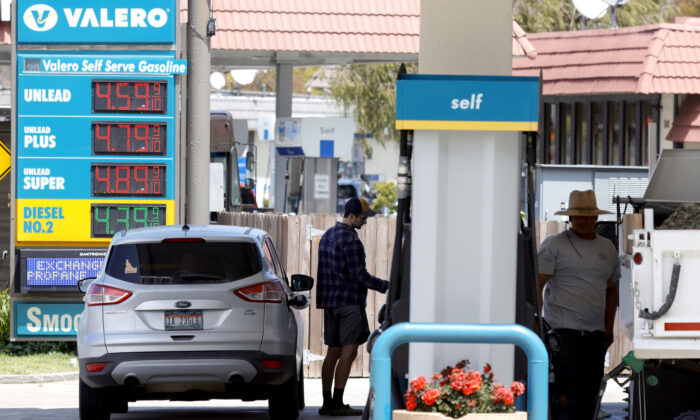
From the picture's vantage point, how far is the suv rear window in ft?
38.4

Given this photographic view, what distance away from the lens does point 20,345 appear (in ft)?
57.8

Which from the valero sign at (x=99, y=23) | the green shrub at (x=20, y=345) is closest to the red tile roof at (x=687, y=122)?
the valero sign at (x=99, y=23)

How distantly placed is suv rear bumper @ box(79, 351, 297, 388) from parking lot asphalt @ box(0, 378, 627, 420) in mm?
1536

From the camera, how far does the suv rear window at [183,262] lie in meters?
11.7

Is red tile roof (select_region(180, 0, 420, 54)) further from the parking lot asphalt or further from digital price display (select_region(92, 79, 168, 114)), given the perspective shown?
the parking lot asphalt

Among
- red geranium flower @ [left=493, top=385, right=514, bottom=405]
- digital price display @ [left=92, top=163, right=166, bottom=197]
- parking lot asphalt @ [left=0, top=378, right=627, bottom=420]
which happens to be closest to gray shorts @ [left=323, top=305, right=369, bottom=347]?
parking lot asphalt @ [left=0, top=378, right=627, bottom=420]

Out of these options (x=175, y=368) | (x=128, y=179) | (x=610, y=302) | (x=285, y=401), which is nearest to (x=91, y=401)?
(x=175, y=368)

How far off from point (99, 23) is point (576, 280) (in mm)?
7829

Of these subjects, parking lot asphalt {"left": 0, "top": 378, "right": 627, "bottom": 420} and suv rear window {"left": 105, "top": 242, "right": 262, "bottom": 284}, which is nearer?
suv rear window {"left": 105, "top": 242, "right": 262, "bottom": 284}

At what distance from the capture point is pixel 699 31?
92.2ft

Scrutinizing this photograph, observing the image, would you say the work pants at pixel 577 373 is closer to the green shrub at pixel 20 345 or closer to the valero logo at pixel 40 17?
the green shrub at pixel 20 345

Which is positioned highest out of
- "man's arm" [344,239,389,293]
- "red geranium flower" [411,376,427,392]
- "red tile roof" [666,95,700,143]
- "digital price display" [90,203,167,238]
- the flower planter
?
"red tile roof" [666,95,700,143]

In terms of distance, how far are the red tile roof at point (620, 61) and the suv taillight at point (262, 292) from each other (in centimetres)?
1695

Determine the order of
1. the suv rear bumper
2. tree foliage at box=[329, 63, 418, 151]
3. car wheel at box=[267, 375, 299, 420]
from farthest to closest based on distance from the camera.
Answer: tree foliage at box=[329, 63, 418, 151] < car wheel at box=[267, 375, 299, 420] < the suv rear bumper
